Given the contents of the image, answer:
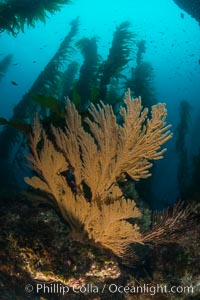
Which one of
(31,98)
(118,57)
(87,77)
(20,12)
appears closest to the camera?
(20,12)

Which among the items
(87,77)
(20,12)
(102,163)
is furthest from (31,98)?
(102,163)

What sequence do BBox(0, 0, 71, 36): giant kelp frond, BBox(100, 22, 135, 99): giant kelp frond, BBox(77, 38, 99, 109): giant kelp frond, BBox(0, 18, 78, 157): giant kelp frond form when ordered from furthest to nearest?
BBox(0, 18, 78, 157): giant kelp frond → BBox(77, 38, 99, 109): giant kelp frond → BBox(100, 22, 135, 99): giant kelp frond → BBox(0, 0, 71, 36): giant kelp frond

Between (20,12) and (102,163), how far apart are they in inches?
233

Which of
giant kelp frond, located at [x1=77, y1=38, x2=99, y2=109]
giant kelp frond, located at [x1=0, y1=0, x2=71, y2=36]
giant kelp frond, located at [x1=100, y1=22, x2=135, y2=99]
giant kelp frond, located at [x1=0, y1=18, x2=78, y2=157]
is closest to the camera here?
giant kelp frond, located at [x1=0, y1=0, x2=71, y2=36]

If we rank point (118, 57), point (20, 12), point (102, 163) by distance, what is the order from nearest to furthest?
point (102, 163) < point (20, 12) < point (118, 57)

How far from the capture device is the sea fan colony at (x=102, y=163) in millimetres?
3557

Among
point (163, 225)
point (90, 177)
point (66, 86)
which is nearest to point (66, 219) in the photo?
point (90, 177)

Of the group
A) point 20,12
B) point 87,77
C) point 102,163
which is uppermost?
point 20,12

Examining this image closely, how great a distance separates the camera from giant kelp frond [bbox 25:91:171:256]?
356 centimetres

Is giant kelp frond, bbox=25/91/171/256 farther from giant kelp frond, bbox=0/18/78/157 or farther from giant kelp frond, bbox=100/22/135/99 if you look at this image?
giant kelp frond, bbox=0/18/78/157

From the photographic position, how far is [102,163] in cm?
373

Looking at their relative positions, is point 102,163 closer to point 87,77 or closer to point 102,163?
point 102,163

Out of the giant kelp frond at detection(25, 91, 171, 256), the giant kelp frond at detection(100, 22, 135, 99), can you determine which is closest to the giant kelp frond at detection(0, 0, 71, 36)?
the giant kelp frond at detection(100, 22, 135, 99)

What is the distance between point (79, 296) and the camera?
433 centimetres
